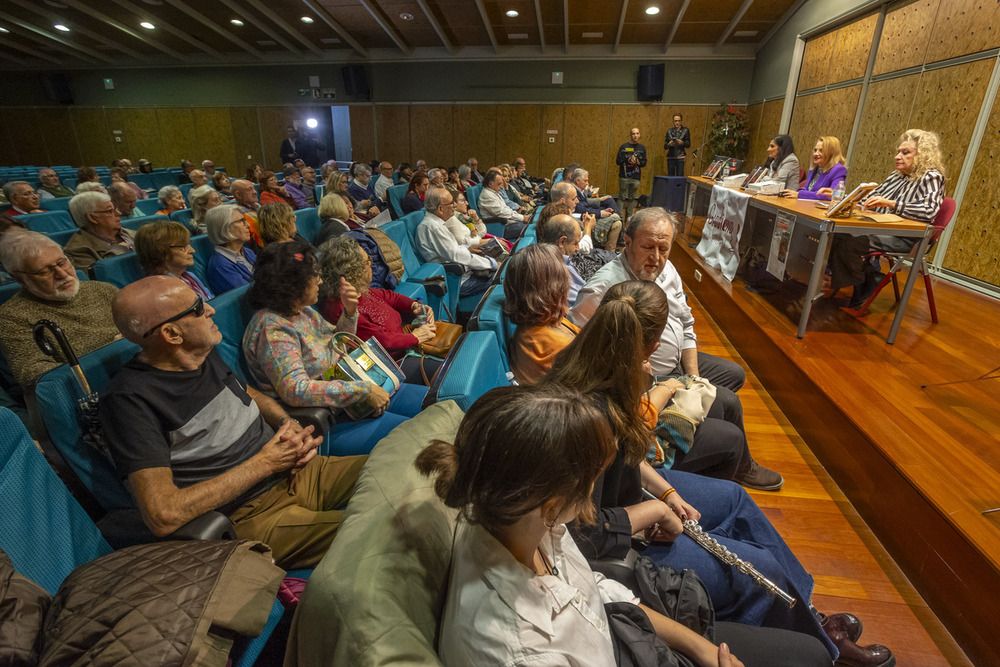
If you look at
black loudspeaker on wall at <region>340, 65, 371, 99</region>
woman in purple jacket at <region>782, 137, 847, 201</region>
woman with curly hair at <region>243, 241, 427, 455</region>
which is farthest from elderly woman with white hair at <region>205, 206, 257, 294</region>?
black loudspeaker on wall at <region>340, 65, 371, 99</region>

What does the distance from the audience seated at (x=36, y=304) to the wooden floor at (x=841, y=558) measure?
2.94 metres

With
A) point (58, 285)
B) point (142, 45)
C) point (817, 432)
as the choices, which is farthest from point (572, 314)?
point (142, 45)

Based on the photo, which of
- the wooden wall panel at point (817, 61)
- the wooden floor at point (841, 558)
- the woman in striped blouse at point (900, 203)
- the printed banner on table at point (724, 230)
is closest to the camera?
the wooden floor at point (841, 558)

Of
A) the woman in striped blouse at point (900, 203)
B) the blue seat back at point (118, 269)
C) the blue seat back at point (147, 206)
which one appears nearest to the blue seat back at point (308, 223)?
the blue seat back at point (118, 269)

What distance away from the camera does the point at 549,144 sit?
11.2m

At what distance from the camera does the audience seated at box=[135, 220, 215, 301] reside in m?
2.19

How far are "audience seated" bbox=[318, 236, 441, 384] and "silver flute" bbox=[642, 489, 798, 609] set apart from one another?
1.37 meters

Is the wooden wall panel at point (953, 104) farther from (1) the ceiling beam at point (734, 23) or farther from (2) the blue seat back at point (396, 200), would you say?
(2) the blue seat back at point (396, 200)

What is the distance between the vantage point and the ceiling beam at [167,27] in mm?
8421

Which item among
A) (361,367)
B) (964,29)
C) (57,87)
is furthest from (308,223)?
(57,87)

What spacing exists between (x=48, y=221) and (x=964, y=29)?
310 inches

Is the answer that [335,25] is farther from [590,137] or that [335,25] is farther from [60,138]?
[60,138]

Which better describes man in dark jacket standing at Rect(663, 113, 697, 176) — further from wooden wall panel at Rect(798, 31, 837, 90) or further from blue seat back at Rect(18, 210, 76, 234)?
blue seat back at Rect(18, 210, 76, 234)

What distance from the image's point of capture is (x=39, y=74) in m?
12.9
